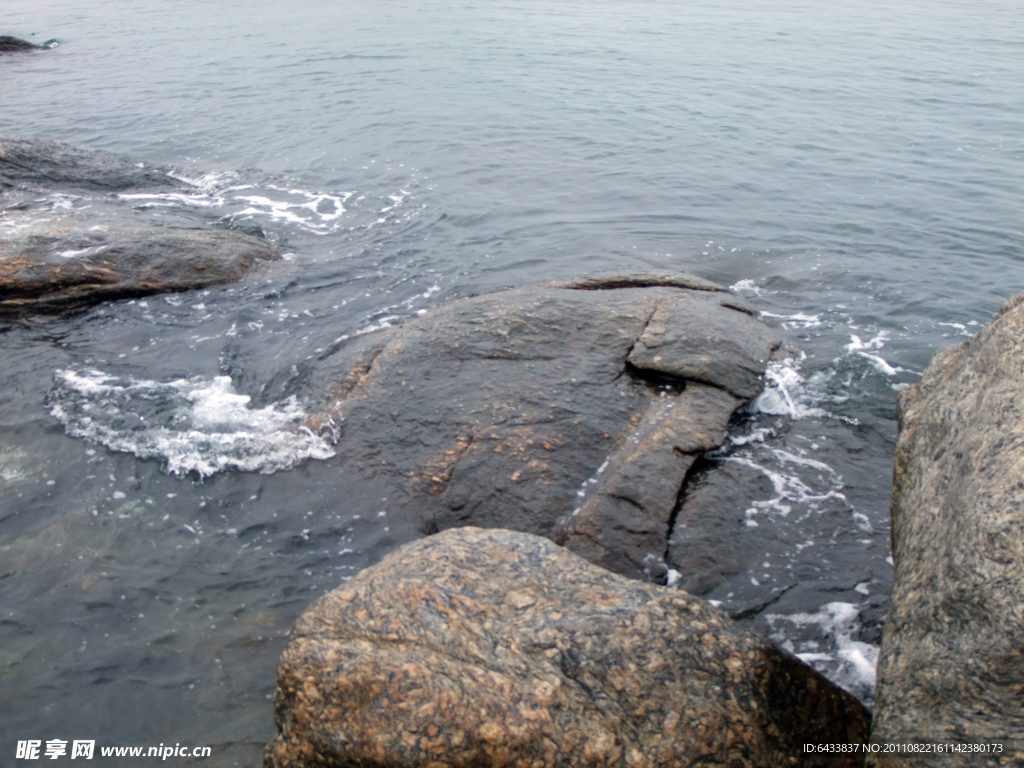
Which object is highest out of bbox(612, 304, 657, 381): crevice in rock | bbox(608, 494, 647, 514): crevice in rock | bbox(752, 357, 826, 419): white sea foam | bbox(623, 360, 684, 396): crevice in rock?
bbox(612, 304, 657, 381): crevice in rock

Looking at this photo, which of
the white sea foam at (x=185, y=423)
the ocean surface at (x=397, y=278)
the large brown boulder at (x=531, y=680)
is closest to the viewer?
the large brown boulder at (x=531, y=680)

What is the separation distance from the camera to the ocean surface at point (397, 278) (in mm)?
5523

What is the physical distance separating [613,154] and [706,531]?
41.1 feet

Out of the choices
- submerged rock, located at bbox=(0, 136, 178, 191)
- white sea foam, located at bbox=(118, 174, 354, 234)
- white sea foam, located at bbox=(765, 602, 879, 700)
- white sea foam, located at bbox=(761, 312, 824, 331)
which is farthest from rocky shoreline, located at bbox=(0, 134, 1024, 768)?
submerged rock, located at bbox=(0, 136, 178, 191)

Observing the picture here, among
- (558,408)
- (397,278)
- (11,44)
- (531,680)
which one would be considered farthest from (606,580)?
(11,44)

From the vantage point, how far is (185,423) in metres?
7.54

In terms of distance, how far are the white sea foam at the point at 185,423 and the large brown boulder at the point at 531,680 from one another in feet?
9.84

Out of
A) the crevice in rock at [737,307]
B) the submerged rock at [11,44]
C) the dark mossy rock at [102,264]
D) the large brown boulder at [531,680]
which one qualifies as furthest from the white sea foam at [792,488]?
the submerged rock at [11,44]

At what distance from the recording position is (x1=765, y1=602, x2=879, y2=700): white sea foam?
4.98m

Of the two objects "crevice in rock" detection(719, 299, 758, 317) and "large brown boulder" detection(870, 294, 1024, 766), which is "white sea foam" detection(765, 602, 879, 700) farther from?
"crevice in rock" detection(719, 299, 758, 317)

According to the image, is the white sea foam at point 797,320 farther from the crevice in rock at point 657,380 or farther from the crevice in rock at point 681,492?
the crevice in rock at point 681,492

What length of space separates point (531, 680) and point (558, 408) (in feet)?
10.8

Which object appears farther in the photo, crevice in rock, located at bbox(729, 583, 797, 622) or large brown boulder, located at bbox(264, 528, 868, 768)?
crevice in rock, located at bbox(729, 583, 797, 622)

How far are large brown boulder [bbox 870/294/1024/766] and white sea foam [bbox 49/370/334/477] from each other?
4940mm
